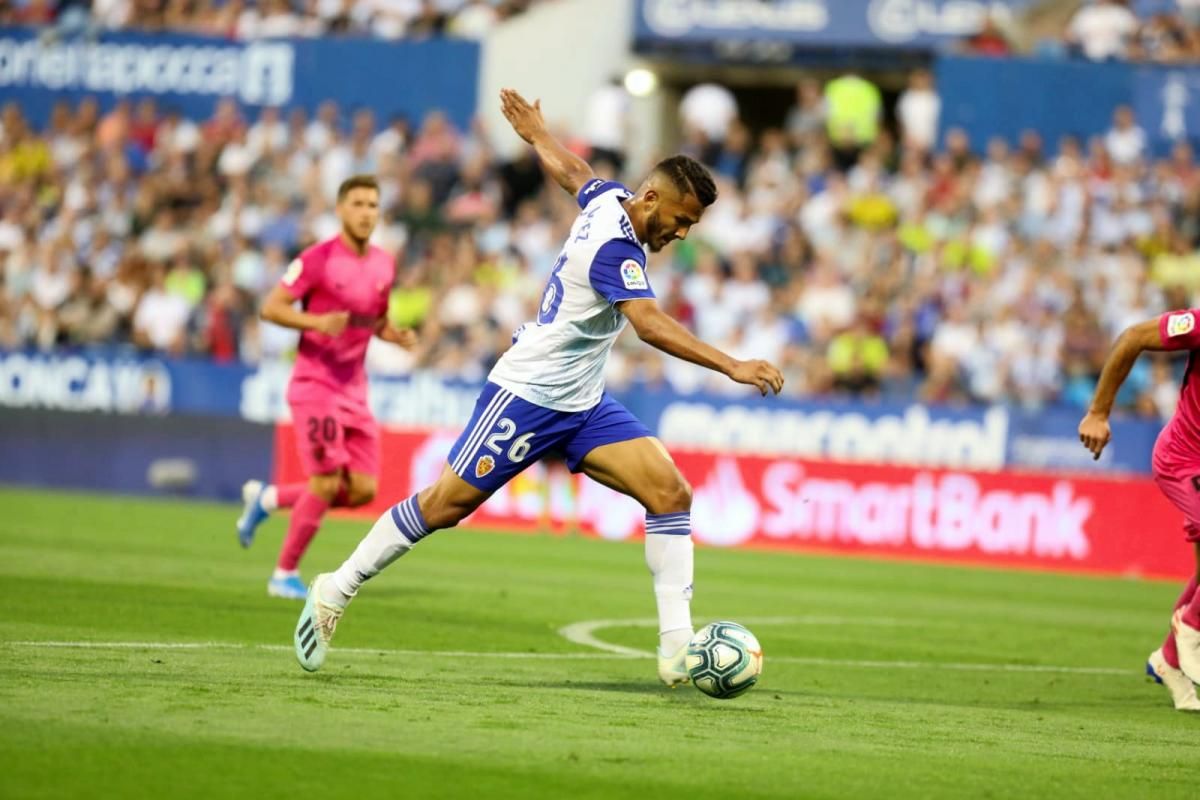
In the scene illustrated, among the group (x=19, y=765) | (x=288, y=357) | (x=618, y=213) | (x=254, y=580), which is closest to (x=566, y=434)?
(x=618, y=213)

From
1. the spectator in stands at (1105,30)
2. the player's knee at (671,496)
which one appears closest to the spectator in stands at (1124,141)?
the spectator in stands at (1105,30)

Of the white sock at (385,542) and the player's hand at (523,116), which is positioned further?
the player's hand at (523,116)

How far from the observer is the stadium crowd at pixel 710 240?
82.1 ft

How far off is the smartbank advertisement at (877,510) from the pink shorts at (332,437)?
9021 mm

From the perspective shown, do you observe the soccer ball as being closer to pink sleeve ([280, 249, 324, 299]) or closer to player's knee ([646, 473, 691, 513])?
player's knee ([646, 473, 691, 513])

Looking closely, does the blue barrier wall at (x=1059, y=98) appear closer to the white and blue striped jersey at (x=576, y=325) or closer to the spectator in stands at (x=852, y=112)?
the spectator in stands at (x=852, y=112)

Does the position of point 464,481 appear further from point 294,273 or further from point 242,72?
point 242,72

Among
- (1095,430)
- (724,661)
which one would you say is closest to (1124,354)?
(1095,430)

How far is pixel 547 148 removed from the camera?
402 inches

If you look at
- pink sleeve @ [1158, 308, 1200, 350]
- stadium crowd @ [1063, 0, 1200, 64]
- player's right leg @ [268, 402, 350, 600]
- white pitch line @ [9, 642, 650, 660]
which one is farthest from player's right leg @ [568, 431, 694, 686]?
stadium crowd @ [1063, 0, 1200, 64]

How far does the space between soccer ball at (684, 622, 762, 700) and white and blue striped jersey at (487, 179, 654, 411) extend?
1.28 metres

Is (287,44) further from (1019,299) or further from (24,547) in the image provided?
(24,547)

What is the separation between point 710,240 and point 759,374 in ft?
64.4

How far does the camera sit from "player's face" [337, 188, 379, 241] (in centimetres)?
1338
